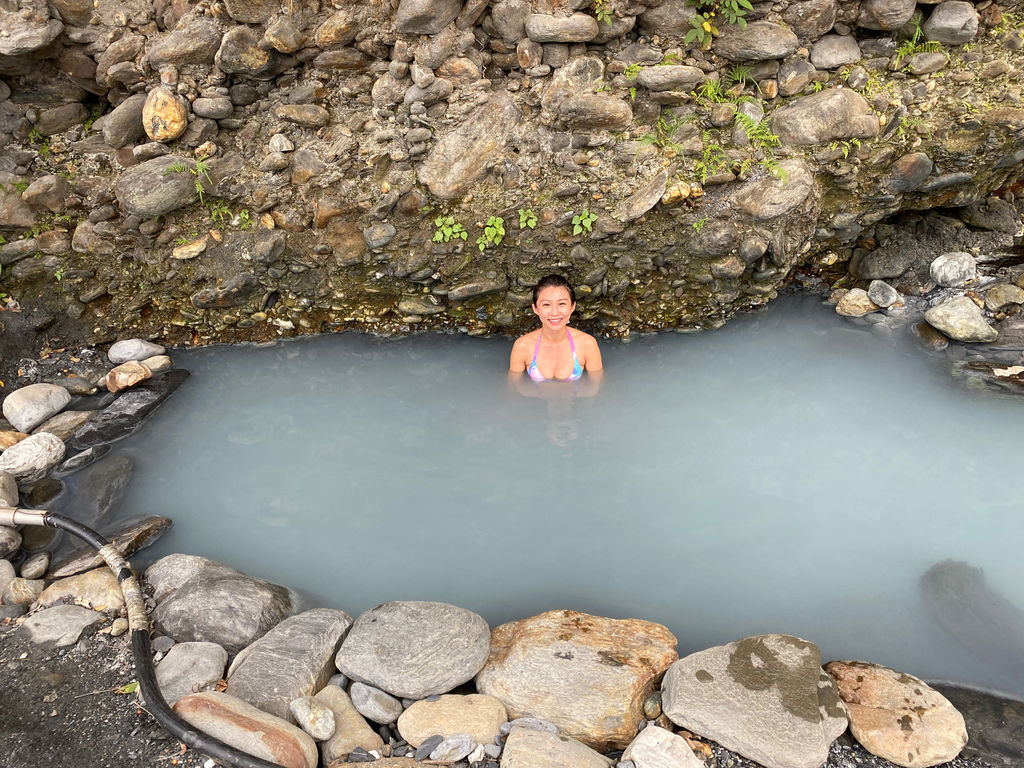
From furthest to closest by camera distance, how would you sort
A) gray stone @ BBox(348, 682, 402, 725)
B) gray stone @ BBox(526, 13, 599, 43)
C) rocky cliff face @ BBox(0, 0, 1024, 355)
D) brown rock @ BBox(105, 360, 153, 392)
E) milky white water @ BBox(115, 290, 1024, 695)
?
brown rock @ BBox(105, 360, 153, 392) → rocky cliff face @ BBox(0, 0, 1024, 355) → gray stone @ BBox(526, 13, 599, 43) → milky white water @ BBox(115, 290, 1024, 695) → gray stone @ BBox(348, 682, 402, 725)

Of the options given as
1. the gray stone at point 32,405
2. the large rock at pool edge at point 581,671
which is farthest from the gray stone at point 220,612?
the gray stone at point 32,405

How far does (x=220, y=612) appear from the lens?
10.7ft

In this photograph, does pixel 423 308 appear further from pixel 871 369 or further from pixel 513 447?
pixel 871 369

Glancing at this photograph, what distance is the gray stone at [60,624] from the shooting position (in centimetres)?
307

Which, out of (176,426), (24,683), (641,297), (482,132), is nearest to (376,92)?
(482,132)

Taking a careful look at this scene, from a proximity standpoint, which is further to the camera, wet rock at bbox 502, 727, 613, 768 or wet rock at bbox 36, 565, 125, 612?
wet rock at bbox 36, 565, 125, 612

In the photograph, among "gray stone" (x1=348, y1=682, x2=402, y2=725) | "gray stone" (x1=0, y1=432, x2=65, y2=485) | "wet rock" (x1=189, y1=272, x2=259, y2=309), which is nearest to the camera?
"gray stone" (x1=348, y1=682, x2=402, y2=725)

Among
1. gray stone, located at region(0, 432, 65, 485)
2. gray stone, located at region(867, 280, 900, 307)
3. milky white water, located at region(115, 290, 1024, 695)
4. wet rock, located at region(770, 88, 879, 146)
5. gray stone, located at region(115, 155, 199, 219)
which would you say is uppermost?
gray stone, located at region(115, 155, 199, 219)

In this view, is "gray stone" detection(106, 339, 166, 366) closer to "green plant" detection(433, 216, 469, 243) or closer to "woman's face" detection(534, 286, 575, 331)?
"green plant" detection(433, 216, 469, 243)

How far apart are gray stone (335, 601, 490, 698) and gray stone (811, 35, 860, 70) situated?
4485 millimetres

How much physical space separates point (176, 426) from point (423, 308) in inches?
82.9

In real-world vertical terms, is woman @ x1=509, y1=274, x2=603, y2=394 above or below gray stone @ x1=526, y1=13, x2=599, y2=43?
below

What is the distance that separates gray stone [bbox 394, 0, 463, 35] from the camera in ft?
13.7

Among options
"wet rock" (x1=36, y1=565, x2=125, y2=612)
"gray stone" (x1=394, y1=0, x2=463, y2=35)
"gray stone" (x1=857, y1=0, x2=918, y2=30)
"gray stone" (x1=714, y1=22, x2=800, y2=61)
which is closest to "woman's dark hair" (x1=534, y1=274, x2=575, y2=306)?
"gray stone" (x1=394, y1=0, x2=463, y2=35)
